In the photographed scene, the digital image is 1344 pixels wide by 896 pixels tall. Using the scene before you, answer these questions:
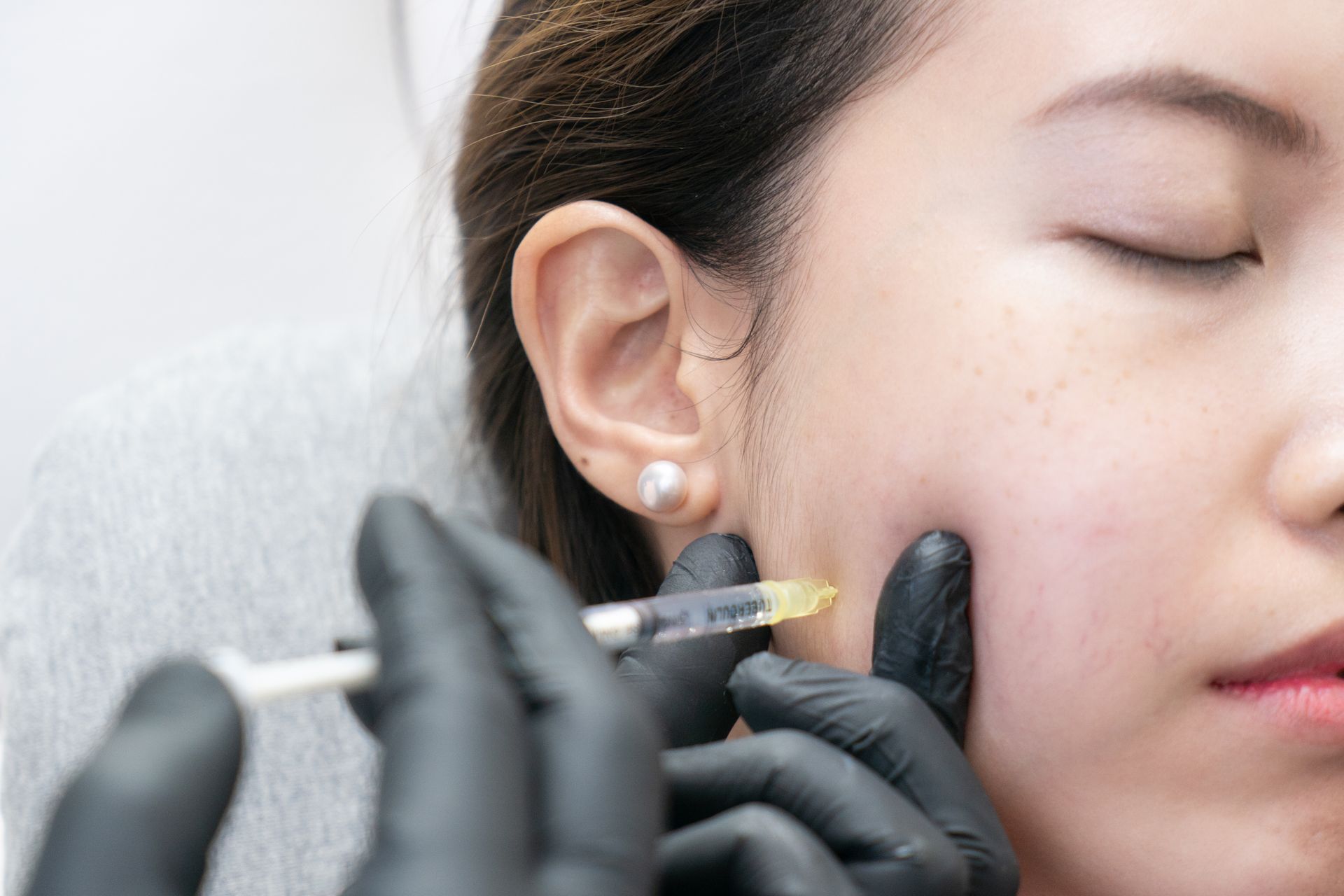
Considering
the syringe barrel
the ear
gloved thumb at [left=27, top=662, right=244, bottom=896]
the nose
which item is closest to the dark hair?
the ear

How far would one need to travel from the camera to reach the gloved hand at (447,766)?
594mm

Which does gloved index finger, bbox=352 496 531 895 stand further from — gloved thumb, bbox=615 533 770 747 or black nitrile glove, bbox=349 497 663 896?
gloved thumb, bbox=615 533 770 747

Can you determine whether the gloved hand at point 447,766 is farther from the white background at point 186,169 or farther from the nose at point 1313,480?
the white background at point 186,169

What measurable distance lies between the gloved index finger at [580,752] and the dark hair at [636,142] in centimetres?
46

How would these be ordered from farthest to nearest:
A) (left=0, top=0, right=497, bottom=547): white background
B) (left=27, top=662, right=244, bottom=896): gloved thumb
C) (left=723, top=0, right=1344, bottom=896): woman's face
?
(left=0, top=0, right=497, bottom=547): white background → (left=723, top=0, right=1344, bottom=896): woman's face → (left=27, top=662, right=244, bottom=896): gloved thumb

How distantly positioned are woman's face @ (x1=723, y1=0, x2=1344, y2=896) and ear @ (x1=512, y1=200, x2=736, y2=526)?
23 cm

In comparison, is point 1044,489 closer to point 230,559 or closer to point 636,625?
point 636,625

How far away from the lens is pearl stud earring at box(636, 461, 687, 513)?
3.73 ft

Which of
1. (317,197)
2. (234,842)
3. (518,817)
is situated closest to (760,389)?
(518,817)

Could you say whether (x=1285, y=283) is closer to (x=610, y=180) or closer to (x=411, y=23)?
(x=610, y=180)

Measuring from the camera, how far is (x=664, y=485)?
3.73 ft

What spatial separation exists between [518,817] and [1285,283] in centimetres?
73

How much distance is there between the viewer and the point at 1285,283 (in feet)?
3.00


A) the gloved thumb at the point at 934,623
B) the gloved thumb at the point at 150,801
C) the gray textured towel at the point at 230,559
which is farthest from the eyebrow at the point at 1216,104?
the gray textured towel at the point at 230,559
